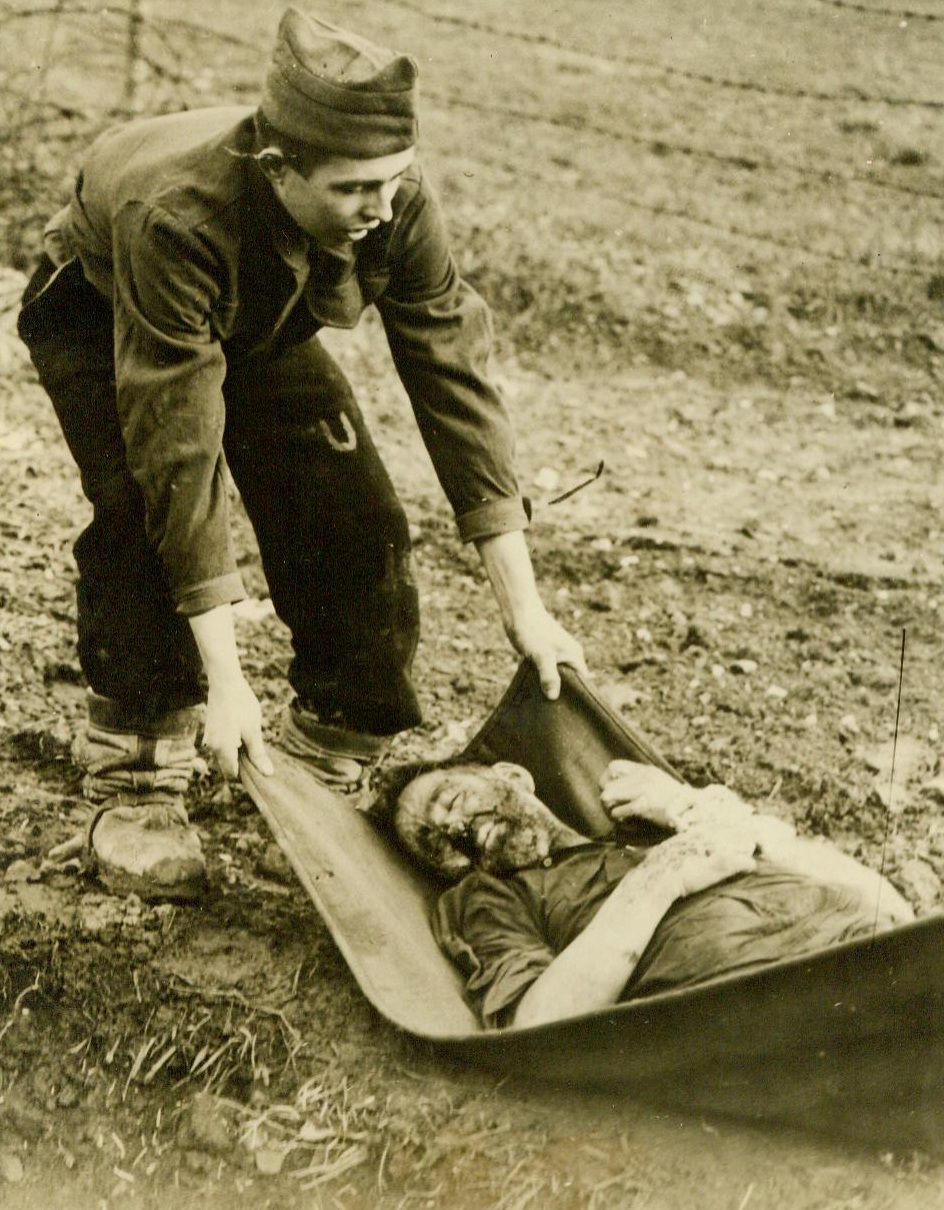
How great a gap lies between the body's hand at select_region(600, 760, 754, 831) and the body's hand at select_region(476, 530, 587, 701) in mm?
180

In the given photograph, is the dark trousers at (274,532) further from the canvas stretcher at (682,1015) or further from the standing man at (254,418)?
the canvas stretcher at (682,1015)

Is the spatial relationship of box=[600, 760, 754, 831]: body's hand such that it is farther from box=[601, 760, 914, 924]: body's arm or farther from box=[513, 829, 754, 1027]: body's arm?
box=[513, 829, 754, 1027]: body's arm

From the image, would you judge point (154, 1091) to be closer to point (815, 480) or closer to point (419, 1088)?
point (419, 1088)

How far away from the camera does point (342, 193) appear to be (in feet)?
6.32

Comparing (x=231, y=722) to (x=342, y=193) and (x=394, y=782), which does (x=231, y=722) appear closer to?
(x=394, y=782)

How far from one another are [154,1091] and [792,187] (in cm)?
419

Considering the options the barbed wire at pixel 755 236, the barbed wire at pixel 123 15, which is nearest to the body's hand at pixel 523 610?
the barbed wire at pixel 123 15

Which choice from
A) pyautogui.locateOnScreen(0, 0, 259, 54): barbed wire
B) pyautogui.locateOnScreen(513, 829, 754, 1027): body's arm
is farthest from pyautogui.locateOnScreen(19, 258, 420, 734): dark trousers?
pyautogui.locateOnScreen(0, 0, 259, 54): barbed wire

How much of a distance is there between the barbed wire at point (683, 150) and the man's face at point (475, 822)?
3.57 m

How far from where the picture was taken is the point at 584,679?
7.84 feet

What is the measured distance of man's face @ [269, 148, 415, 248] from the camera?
1902 millimetres

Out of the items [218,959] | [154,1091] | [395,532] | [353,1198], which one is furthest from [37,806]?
[353,1198]

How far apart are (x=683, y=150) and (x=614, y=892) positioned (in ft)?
12.6

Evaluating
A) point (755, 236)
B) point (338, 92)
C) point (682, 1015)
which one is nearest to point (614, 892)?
point (682, 1015)
